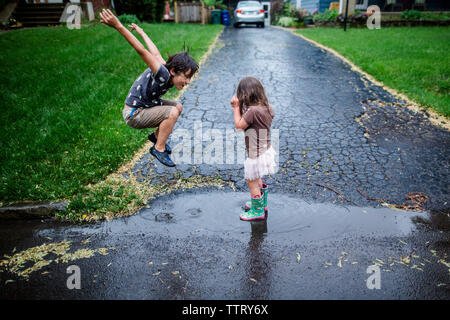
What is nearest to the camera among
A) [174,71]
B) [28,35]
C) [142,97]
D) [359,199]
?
[174,71]

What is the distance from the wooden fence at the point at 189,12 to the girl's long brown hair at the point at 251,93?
20.8m

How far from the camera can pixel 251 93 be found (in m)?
2.77

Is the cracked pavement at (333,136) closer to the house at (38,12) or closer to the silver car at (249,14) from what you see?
the house at (38,12)

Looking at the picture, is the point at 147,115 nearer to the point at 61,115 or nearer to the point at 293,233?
the point at 293,233

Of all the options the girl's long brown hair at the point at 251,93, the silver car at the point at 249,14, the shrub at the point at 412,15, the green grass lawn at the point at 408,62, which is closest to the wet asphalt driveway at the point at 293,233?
the girl's long brown hair at the point at 251,93

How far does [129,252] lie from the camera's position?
9.17 ft

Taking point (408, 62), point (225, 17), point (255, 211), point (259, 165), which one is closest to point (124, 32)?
point (259, 165)

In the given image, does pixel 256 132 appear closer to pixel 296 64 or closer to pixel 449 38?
pixel 296 64

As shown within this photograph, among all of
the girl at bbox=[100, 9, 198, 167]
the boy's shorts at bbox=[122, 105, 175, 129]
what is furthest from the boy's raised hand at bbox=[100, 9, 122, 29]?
the boy's shorts at bbox=[122, 105, 175, 129]

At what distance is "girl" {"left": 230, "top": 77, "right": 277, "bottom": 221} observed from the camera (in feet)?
9.12

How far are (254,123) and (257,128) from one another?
58 millimetres

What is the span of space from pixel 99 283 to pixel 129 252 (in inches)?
15.7

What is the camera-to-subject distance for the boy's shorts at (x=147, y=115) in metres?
3.28

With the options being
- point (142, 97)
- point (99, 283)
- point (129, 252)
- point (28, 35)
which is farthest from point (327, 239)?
point (28, 35)
